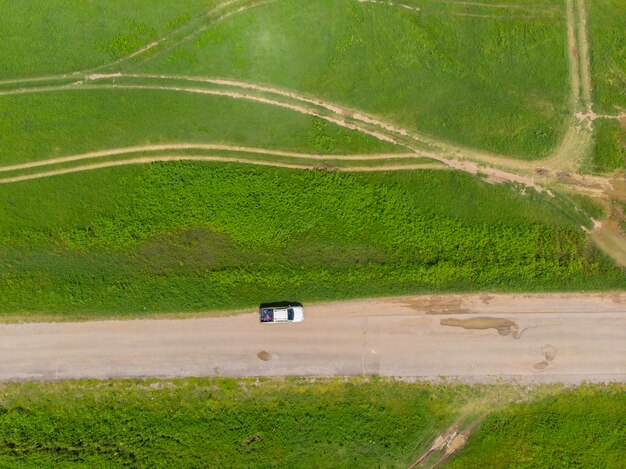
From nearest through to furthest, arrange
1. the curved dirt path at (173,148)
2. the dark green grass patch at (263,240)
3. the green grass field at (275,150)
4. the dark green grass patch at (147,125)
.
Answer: the dark green grass patch at (263,240) < the green grass field at (275,150) < the curved dirt path at (173,148) < the dark green grass patch at (147,125)

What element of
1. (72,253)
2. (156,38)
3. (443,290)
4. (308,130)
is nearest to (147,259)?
(72,253)

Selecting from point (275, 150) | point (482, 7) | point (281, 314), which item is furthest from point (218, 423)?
point (482, 7)

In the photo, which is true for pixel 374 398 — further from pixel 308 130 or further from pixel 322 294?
pixel 308 130

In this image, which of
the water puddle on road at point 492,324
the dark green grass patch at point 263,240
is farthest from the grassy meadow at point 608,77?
the water puddle on road at point 492,324

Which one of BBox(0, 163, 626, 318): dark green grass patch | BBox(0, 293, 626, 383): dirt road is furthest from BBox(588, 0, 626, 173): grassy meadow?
BBox(0, 293, 626, 383): dirt road

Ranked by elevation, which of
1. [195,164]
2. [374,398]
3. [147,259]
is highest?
[195,164]

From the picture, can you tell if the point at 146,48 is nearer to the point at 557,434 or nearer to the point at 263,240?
the point at 263,240

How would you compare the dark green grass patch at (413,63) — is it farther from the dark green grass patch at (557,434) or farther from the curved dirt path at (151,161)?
the dark green grass patch at (557,434)
